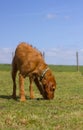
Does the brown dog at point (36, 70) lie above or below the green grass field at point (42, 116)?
above

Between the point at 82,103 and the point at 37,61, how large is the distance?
210cm

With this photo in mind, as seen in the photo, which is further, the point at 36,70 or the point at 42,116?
the point at 36,70

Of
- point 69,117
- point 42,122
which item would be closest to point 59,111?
point 69,117

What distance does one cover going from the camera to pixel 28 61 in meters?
12.6

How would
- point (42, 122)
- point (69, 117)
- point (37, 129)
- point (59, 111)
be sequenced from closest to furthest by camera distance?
1. point (37, 129)
2. point (42, 122)
3. point (69, 117)
4. point (59, 111)

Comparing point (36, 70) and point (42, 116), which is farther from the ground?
point (36, 70)

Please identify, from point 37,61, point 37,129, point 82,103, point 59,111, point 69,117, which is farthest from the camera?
point 37,61

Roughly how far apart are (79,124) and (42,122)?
0.82 m

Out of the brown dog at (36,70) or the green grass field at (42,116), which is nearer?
the green grass field at (42,116)

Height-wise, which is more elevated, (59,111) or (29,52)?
(29,52)

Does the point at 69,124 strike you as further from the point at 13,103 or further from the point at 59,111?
the point at 13,103

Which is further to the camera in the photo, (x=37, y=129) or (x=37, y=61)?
(x=37, y=61)

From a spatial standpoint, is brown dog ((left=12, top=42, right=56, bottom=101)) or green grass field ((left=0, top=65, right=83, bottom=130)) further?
brown dog ((left=12, top=42, right=56, bottom=101))

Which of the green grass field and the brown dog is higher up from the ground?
the brown dog
